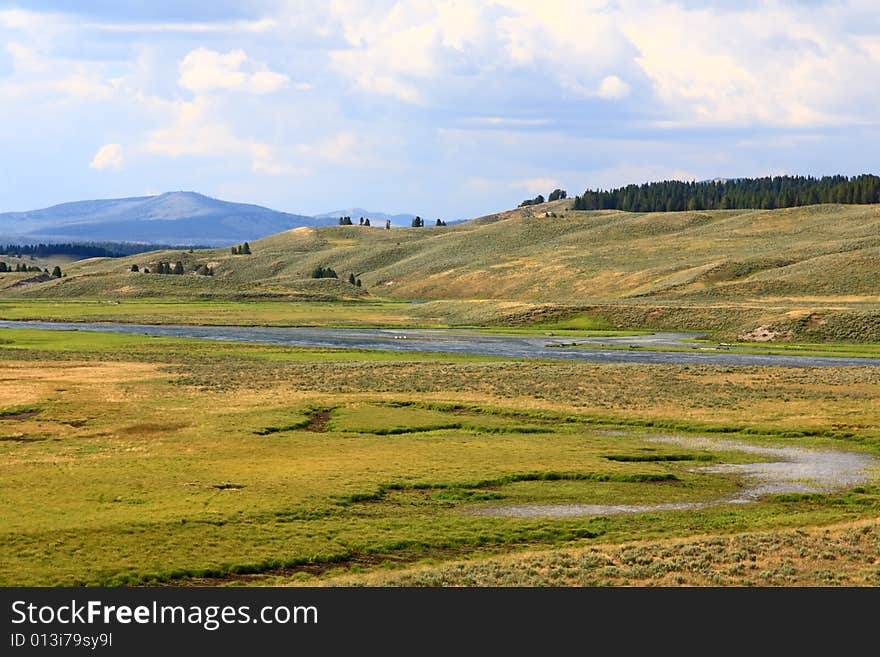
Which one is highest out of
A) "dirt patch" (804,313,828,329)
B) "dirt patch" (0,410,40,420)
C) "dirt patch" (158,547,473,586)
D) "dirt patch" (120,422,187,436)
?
"dirt patch" (804,313,828,329)

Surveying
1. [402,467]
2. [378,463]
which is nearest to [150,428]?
[378,463]

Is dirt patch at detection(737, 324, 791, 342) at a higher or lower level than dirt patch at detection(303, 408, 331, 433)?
higher

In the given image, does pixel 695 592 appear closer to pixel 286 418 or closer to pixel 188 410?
pixel 286 418

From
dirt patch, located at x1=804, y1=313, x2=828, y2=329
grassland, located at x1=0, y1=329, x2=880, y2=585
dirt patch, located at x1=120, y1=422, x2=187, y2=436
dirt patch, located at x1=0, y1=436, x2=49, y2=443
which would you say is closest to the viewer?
grassland, located at x1=0, y1=329, x2=880, y2=585

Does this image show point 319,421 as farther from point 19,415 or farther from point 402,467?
point 19,415

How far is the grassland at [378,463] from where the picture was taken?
104ft

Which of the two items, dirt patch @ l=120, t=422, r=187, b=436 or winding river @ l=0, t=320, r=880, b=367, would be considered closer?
dirt patch @ l=120, t=422, r=187, b=436

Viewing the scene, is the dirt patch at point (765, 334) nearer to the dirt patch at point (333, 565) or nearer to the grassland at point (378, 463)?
the grassland at point (378, 463)

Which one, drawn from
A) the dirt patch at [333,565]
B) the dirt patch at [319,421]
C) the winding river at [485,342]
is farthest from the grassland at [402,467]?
the winding river at [485,342]

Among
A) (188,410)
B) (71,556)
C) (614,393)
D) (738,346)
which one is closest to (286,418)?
(188,410)

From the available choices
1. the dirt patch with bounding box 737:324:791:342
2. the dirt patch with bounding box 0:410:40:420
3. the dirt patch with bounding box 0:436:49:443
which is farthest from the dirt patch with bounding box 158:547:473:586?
the dirt patch with bounding box 737:324:791:342

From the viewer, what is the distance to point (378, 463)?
46219 millimetres

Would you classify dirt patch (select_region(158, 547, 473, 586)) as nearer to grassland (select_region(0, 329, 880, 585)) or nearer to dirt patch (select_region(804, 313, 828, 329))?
grassland (select_region(0, 329, 880, 585))

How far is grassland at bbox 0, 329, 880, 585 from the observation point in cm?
3164
